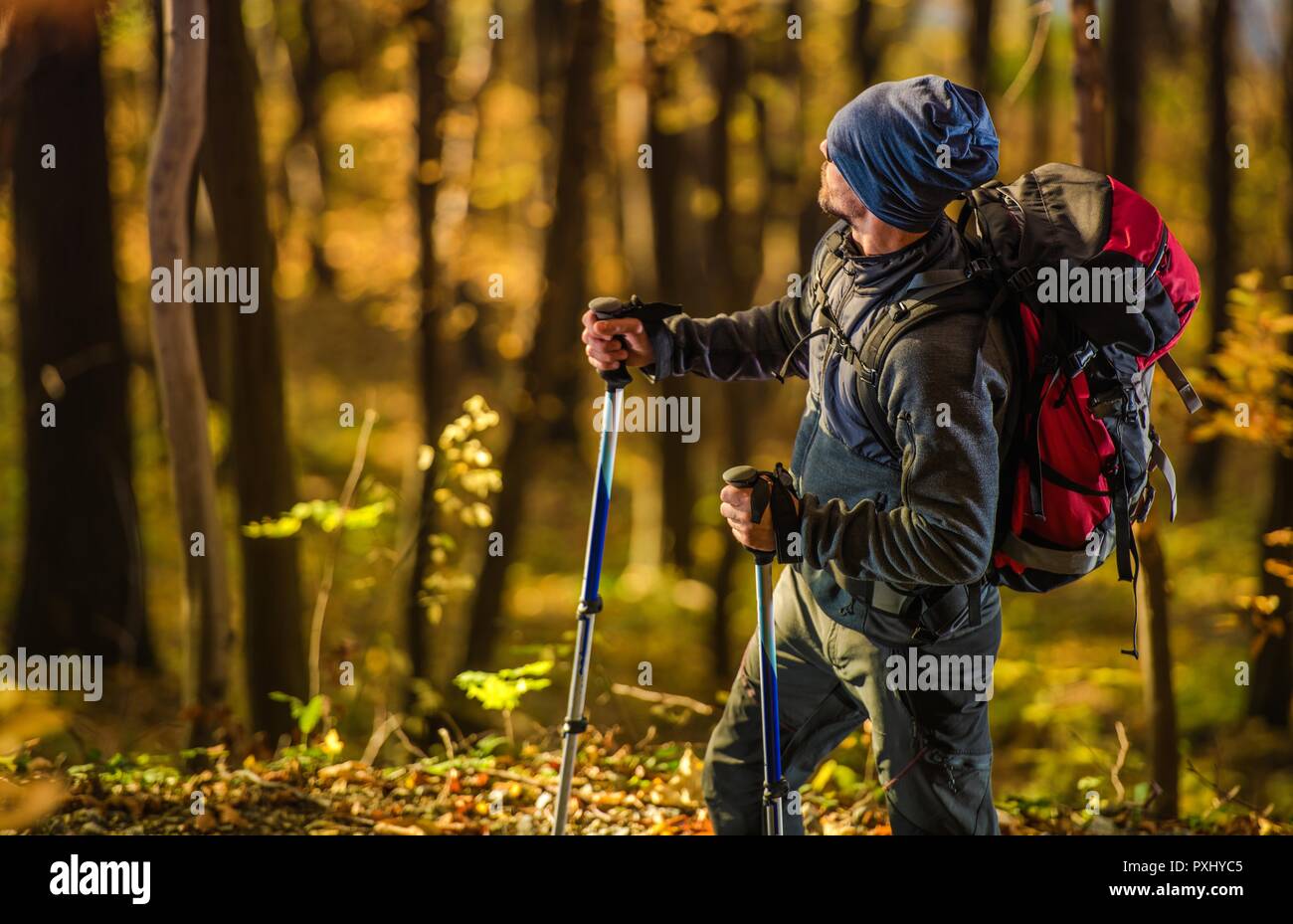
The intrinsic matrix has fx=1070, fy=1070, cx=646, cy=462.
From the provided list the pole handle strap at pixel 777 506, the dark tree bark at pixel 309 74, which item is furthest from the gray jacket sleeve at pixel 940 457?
the dark tree bark at pixel 309 74

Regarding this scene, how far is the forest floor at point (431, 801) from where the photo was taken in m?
3.69

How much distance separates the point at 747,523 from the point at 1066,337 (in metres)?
0.80

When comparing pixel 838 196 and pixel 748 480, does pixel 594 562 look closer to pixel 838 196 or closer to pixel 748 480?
pixel 748 480

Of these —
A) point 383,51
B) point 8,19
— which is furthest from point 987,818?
point 383,51

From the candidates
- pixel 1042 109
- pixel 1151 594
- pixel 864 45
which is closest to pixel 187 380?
pixel 1151 594

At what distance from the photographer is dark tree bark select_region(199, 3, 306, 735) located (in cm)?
441

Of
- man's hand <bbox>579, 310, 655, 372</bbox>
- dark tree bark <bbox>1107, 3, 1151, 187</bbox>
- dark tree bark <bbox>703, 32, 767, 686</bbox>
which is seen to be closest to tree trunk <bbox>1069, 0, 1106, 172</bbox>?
man's hand <bbox>579, 310, 655, 372</bbox>

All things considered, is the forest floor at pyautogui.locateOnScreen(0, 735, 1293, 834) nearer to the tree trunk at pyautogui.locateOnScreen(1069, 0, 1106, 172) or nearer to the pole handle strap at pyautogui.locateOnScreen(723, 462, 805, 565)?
the pole handle strap at pyautogui.locateOnScreen(723, 462, 805, 565)

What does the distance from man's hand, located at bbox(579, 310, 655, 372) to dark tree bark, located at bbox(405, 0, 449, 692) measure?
2669mm

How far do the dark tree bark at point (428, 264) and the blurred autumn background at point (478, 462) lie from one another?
24 millimetres

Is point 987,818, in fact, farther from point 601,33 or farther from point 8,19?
point 8,19

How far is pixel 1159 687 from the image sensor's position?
13.6ft

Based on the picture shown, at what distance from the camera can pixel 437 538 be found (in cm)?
451

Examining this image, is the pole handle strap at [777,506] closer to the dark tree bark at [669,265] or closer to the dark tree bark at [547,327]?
the dark tree bark at [547,327]
